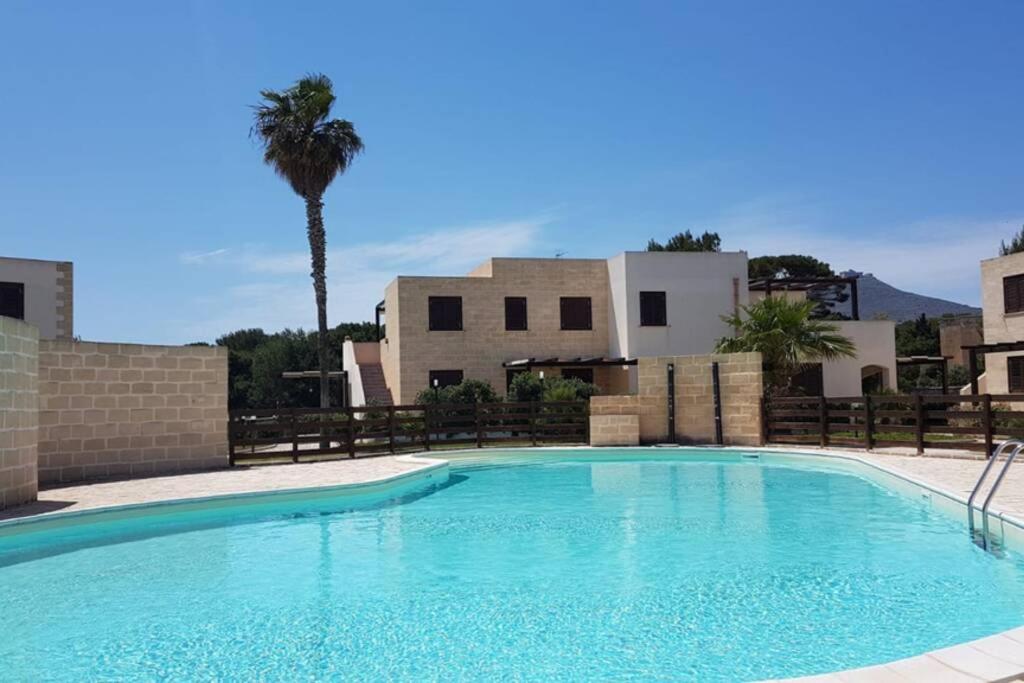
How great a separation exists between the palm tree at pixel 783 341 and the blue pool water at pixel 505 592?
9111 mm

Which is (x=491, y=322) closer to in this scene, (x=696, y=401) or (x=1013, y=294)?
(x=696, y=401)

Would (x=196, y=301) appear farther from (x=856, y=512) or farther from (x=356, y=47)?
(x=856, y=512)

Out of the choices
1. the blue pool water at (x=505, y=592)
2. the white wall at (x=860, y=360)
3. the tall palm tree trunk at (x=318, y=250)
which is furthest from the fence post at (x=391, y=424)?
the white wall at (x=860, y=360)

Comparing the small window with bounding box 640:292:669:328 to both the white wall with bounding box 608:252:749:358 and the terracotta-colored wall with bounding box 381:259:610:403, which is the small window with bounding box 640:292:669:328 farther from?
the terracotta-colored wall with bounding box 381:259:610:403

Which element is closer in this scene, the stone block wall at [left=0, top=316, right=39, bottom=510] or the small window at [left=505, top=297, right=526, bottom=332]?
the stone block wall at [left=0, top=316, right=39, bottom=510]

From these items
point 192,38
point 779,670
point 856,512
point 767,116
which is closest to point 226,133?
point 192,38

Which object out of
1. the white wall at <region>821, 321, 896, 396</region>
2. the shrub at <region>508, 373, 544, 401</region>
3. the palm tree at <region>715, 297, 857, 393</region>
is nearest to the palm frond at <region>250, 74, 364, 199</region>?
the shrub at <region>508, 373, 544, 401</region>

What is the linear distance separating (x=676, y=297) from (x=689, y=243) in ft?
61.4

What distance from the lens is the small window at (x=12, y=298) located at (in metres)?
23.0

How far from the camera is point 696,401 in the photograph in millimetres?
18531

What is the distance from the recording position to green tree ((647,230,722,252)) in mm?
43531

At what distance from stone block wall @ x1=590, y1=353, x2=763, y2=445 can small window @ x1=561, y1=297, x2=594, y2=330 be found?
7733 millimetres

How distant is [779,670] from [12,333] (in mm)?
9268

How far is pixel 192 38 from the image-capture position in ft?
49.7
